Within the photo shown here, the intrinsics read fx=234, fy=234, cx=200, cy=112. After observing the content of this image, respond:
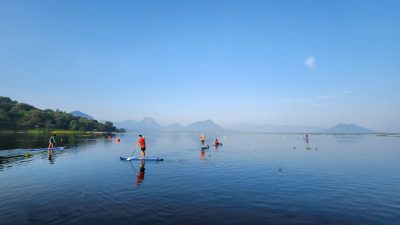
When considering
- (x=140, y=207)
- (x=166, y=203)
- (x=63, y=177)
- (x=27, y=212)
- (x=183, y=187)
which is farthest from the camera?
(x=63, y=177)

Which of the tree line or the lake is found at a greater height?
the tree line

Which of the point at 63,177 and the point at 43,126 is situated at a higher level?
the point at 43,126

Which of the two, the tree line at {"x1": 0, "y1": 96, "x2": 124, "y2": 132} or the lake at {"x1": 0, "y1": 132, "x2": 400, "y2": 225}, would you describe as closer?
the lake at {"x1": 0, "y1": 132, "x2": 400, "y2": 225}

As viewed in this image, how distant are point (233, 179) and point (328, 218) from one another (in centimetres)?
1062

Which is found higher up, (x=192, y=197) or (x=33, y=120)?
(x=33, y=120)

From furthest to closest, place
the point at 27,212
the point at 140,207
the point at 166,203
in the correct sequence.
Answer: the point at 166,203 → the point at 140,207 → the point at 27,212

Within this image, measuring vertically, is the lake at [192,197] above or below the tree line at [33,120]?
below

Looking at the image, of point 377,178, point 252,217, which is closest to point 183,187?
point 252,217

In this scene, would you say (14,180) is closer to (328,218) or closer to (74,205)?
(74,205)

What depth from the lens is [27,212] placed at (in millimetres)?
13062

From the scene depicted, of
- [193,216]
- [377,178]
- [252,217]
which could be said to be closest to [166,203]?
[193,216]

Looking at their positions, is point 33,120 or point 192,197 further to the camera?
point 33,120

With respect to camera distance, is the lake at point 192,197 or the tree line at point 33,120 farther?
the tree line at point 33,120

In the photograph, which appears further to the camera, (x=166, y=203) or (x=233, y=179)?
(x=233, y=179)
